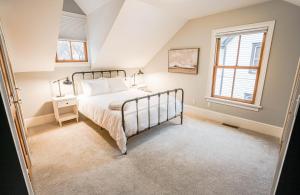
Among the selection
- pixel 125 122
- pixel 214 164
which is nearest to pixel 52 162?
pixel 125 122

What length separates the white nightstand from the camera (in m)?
3.27

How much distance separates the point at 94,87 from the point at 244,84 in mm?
3486

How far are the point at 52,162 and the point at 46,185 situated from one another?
1.52ft

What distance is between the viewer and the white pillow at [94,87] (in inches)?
143

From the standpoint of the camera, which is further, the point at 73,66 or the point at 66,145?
the point at 73,66

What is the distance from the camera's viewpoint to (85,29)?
373cm

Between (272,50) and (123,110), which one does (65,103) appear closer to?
(123,110)

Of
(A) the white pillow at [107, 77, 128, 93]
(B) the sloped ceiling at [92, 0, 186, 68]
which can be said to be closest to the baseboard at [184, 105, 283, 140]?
(A) the white pillow at [107, 77, 128, 93]

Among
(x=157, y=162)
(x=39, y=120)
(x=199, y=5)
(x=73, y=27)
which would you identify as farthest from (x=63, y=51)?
(x=157, y=162)

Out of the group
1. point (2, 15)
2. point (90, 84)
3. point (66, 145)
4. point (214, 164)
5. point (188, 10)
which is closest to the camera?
point (2, 15)

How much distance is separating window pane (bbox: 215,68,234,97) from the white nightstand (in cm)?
344

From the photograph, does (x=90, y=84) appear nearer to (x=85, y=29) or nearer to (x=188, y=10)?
(x=85, y=29)

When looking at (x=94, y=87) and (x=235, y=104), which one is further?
(x=94, y=87)

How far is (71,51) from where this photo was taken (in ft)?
12.3
